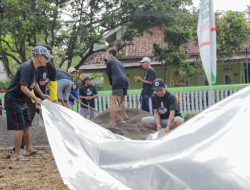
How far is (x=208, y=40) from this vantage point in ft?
26.2

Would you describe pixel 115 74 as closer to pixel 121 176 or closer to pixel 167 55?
pixel 121 176

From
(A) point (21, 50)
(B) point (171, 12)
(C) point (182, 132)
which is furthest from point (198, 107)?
(C) point (182, 132)

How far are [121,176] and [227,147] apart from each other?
2.71 feet

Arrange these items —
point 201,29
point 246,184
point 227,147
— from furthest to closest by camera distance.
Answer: point 201,29 < point 227,147 < point 246,184

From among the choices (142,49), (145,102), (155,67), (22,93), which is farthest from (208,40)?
(142,49)

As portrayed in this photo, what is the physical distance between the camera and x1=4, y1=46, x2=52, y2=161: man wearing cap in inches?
230

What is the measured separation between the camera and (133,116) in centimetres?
1026

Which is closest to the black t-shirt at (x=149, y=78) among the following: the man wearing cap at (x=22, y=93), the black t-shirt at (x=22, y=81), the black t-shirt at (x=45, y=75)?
the black t-shirt at (x=45, y=75)

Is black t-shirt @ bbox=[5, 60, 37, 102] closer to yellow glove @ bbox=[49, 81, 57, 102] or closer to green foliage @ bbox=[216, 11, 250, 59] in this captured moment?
yellow glove @ bbox=[49, 81, 57, 102]

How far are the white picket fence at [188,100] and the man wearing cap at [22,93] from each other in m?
5.48

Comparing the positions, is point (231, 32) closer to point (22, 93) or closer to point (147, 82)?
point (147, 82)

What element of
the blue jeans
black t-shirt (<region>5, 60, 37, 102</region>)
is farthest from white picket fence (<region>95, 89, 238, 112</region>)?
black t-shirt (<region>5, 60, 37, 102</region>)

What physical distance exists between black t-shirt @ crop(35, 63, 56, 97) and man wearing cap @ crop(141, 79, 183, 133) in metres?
1.50

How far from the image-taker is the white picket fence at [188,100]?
11.9 m
